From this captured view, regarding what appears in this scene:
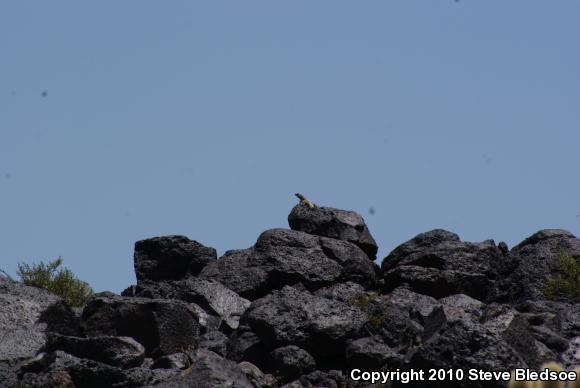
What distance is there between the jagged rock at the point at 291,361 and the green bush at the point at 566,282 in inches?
354

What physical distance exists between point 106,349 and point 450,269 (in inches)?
479

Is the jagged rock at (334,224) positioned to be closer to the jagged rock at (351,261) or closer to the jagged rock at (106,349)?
the jagged rock at (351,261)

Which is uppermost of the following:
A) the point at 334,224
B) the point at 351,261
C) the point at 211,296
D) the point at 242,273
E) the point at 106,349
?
the point at 334,224

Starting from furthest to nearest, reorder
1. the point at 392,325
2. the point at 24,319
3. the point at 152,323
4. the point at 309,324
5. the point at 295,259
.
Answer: the point at 295,259 < the point at 24,319 < the point at 392,325 < the point at 152,323 < the point at 309,324

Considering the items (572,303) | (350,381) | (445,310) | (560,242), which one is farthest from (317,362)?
(560,242)

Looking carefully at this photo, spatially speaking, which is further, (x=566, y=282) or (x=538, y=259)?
(x=538, y=259)

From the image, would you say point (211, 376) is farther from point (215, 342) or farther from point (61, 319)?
point (61, 319)

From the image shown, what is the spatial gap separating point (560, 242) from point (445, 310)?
313 inches

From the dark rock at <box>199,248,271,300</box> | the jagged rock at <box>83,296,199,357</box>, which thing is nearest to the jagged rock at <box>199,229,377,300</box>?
the dark rock at <box>199,248,271,300</box>

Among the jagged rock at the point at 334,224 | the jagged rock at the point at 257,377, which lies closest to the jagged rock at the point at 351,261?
the jagged rock at the point at 334,224

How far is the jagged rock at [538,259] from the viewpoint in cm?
3328

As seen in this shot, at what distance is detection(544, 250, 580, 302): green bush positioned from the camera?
31630 millimetres

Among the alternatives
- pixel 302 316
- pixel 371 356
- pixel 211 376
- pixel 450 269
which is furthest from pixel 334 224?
pixel 211 376

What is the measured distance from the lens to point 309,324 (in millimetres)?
26484
